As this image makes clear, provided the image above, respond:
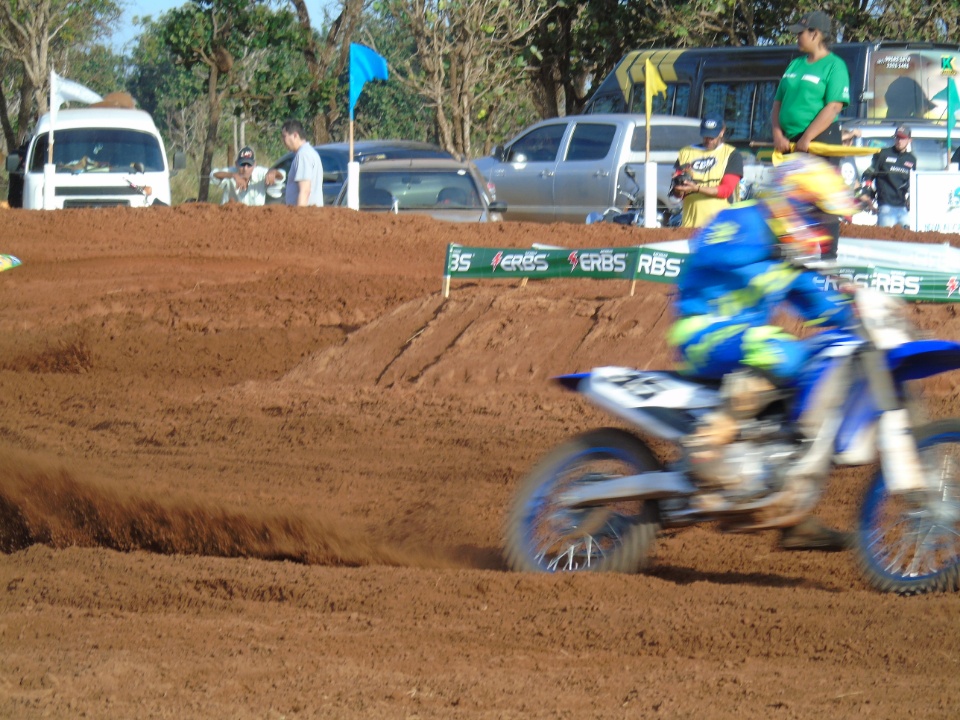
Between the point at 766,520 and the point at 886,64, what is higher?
the point at 886,64

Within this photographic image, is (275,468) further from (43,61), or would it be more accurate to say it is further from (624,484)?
(43,61)

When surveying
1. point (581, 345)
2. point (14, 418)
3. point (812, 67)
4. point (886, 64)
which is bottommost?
point (14, 418)

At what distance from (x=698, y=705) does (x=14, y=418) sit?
21.9 ft

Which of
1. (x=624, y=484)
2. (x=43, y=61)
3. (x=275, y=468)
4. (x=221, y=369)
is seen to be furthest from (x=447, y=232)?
(x=43, y=61)

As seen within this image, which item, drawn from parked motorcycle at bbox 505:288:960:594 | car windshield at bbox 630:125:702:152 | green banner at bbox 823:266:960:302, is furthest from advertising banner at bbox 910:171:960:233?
parked motorcycle at bbox 505:288:960:594

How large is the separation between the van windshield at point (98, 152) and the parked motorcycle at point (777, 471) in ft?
46.7

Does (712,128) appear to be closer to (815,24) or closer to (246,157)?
(815,24)

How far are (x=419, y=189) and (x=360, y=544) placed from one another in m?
9.47

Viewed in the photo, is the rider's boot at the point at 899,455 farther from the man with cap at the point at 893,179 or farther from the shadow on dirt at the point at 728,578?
the man with cap at the point at 893,179

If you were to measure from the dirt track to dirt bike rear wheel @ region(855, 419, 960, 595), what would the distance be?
162 millimetres

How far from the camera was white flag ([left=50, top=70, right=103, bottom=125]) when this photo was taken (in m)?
16.8

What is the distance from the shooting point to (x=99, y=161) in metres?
17.5

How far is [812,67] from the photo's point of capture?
7.70 meters

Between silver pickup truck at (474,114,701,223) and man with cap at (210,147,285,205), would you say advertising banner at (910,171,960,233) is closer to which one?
silver pickup truck at (474,114,701,223)
